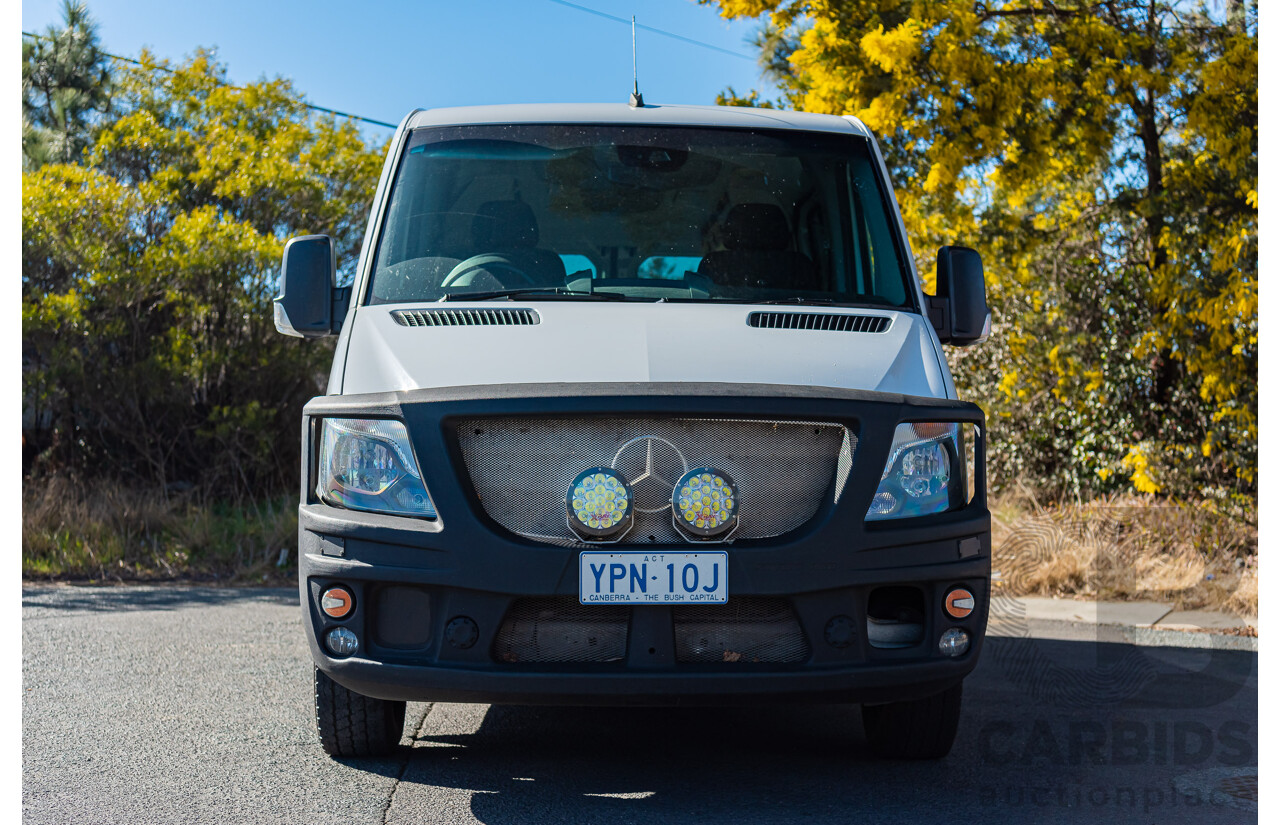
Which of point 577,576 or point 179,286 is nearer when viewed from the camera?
point 577,576

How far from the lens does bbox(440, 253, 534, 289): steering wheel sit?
169 inches

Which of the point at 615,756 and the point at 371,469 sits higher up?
the point at 371,469

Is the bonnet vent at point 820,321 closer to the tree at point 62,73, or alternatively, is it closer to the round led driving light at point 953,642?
the round led driving light at point 953,642

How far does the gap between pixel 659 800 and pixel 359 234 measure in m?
9.07

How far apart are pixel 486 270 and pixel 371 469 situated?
1.10 m

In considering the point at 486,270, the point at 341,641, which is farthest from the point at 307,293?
the point at 341,641

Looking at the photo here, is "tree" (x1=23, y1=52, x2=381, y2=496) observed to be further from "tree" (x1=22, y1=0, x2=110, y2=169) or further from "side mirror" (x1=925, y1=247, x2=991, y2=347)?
"tree" (x1=22, y1=0, x2=110, y2=169)

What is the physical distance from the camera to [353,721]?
13.4 ft

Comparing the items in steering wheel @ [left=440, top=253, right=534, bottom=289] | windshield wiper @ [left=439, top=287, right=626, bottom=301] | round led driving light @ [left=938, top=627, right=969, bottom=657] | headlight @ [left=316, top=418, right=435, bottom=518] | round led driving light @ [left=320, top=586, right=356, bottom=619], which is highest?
steering wheel @ [left=440, top=253, right=534, bottom=289]

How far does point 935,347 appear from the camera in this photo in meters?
4.02

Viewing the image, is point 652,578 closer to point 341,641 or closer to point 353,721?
point 341,641

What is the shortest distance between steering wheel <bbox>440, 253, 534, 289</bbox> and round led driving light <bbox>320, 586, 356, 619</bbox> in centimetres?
124

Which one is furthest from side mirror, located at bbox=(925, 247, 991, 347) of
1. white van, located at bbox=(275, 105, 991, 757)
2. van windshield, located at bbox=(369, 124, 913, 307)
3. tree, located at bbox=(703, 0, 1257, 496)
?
tree, located at bbox=(703, 0, 1257, 496)

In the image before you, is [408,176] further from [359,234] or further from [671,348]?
[359,234]
